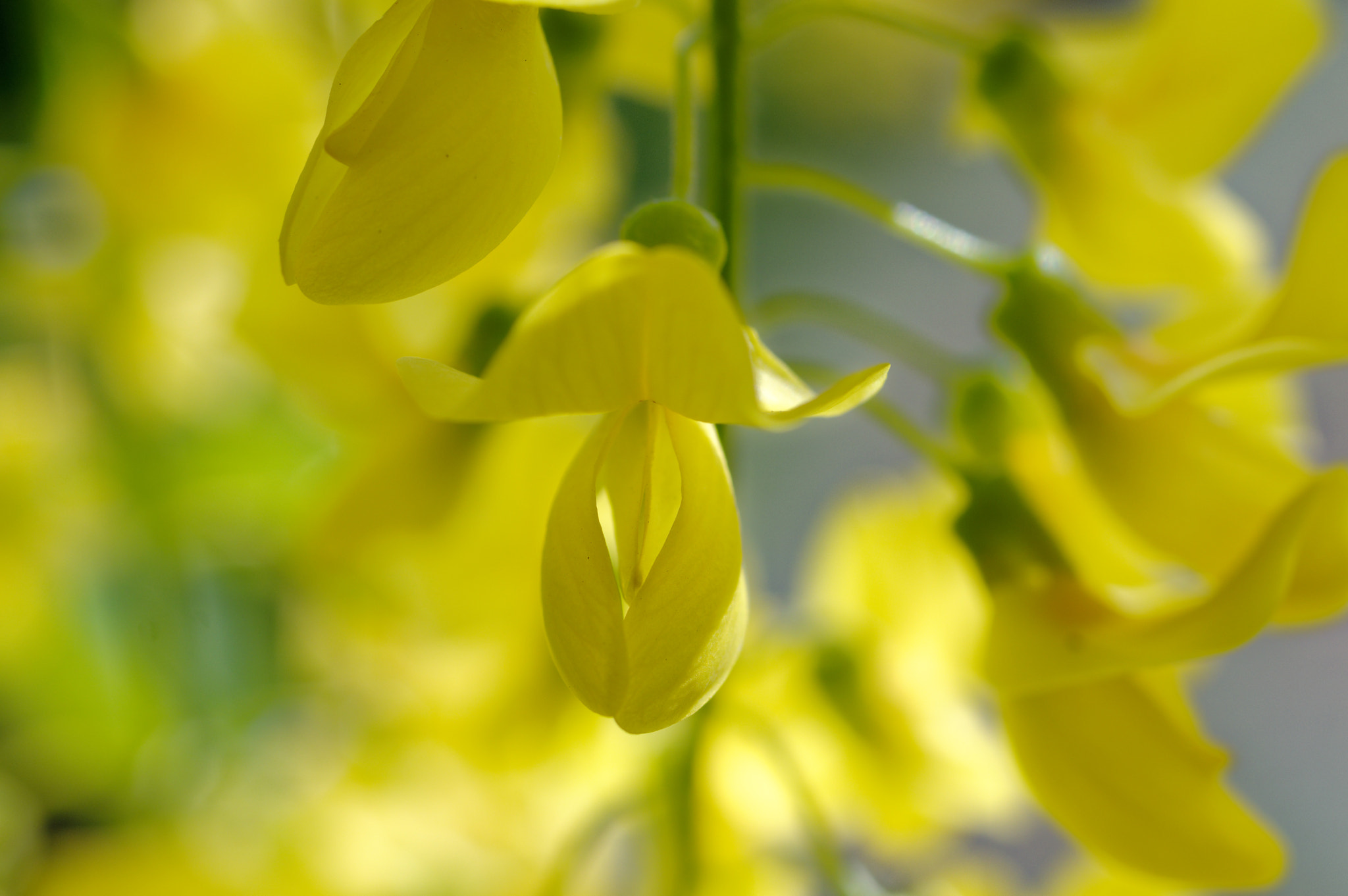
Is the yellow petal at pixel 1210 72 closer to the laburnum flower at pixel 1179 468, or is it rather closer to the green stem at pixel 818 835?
the laburnum flower at pixel 1179 468

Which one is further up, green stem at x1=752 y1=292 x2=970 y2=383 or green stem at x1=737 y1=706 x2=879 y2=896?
green stem at x1=752 y1=292 x2=970 y2=383

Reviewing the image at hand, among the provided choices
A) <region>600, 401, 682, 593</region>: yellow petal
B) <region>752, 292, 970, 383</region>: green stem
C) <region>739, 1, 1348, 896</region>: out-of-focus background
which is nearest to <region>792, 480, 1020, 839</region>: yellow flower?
<region>752, 292, 970, 383</region>: green stem

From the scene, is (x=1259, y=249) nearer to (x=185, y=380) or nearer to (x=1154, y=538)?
(x=1154, y=538)

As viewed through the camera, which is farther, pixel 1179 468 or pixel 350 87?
pixel 1179 468

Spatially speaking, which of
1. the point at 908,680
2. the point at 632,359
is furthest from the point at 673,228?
the point at 908,680

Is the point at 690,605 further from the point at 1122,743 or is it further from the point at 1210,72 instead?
the point at 1210,72

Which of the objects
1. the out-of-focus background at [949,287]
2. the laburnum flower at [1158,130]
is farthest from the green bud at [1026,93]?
the out-of-focus background at [949,287]

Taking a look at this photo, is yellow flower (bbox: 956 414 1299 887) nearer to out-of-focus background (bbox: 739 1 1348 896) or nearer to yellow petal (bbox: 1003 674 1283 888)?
yellow petal (bbox: 1003 674 1283 888)

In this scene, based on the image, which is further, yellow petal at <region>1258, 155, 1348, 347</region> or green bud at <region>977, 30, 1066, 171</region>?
green bud at <region>977, 30, 1066, 171</region>
